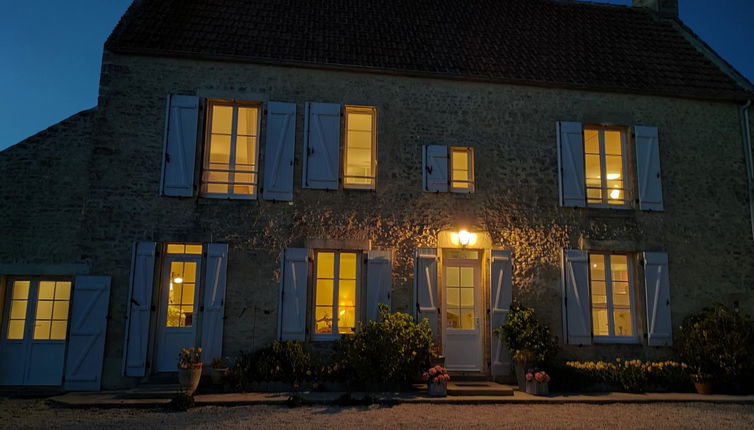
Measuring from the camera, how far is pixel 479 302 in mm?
8773

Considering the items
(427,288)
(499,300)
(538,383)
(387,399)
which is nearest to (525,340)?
(538,383)

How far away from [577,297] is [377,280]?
10.6 feet

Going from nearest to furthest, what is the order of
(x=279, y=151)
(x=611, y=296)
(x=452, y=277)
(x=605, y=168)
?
(x=279, y=151)
(x=452, y=277)
(x=611, y=296)
(x=605, y=168)

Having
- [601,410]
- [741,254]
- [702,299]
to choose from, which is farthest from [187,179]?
[741,254]

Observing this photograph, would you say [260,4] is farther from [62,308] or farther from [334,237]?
[62,308]

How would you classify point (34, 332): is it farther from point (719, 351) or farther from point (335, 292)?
point (719, 351)

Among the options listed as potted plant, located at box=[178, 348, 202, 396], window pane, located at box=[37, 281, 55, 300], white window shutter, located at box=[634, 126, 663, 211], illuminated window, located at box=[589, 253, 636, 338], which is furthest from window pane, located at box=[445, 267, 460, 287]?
window pane, located at box=[37, 281, 55, 300]

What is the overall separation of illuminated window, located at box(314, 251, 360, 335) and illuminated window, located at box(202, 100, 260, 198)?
5.16 feet

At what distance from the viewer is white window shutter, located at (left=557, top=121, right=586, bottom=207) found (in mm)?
9094

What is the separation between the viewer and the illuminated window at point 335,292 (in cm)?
836

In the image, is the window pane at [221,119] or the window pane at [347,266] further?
the window pane at [221,119]

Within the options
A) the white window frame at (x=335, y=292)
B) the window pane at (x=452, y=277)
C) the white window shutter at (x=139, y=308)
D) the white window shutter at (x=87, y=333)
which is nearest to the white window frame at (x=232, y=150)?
the white window shutter at (x=139, y=308)

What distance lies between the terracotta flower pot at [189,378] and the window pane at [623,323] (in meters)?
6.47

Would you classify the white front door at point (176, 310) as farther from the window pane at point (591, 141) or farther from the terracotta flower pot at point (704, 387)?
the terracotta flower pot at point (704, 387)
